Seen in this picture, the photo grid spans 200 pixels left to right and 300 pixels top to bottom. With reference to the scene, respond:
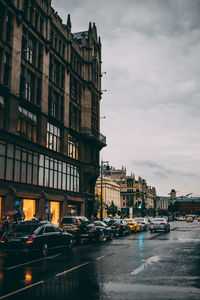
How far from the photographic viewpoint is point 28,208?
32562 mm

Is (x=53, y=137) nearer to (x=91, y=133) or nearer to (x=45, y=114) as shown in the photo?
(x=45, y=114)

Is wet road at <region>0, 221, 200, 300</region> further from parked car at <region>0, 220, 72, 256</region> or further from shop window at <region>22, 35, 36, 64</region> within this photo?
shop window at <region>22, 35, 36, 64</region>

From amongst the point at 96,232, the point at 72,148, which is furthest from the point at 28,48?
the point at 96,232

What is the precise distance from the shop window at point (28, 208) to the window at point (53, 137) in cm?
697

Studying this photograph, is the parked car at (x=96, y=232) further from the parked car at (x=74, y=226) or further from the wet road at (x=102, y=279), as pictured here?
the wet road at (x=102, y=279)

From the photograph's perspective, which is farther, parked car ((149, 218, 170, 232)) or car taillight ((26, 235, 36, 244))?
parked car ((149, 218, 170, 232))

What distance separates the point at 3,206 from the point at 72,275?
18782mm

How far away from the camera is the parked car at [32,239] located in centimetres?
1554

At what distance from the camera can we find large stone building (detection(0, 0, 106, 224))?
29.7 meters

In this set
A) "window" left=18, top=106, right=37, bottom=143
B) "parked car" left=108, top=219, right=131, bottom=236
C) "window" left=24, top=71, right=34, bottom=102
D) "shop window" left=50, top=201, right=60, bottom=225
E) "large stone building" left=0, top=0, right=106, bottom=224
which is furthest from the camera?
"shop window" left=50, top=201, right=60, bottom=225

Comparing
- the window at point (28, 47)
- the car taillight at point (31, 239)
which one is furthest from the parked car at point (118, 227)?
the window at point (28, 47)

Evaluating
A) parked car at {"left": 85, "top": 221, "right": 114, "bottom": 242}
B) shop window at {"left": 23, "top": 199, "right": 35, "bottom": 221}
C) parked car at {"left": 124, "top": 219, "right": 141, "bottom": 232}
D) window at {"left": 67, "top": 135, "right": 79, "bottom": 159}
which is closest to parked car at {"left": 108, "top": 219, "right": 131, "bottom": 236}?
parked car at {"left": 124, "top": 219, "right": 141, "bottom": 232}

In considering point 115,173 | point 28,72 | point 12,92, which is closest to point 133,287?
point 12,92

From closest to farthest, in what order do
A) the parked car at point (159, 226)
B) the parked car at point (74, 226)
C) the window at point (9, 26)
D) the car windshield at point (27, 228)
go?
the car windshield at point (27, 228) → the parked car at point (74, 226) → the window at point (9, 26) → the parked car at point (159, 226)
